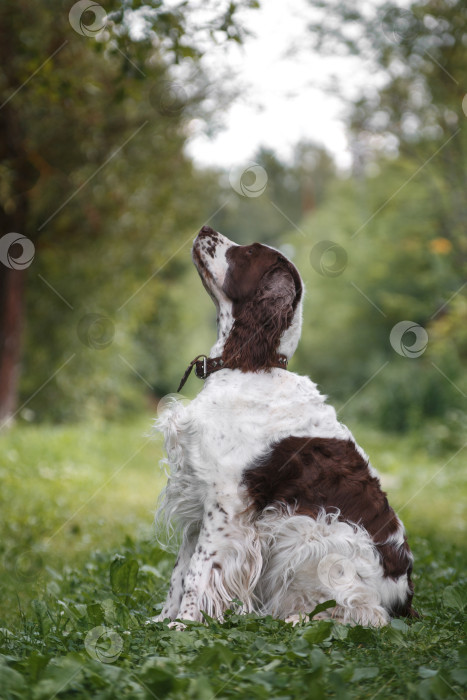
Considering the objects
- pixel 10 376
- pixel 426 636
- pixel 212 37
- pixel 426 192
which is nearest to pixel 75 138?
pixel 10 376

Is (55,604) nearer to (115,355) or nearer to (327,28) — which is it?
(327,28)

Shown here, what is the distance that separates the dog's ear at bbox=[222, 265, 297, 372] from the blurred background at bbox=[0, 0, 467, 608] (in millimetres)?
2098

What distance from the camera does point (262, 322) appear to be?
12.0 ft

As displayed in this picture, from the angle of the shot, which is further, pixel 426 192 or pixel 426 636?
pixel 426 192

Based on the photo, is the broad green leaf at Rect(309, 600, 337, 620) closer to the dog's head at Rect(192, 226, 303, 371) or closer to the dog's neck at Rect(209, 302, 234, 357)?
the dog's head at Rect(192, 226, 303, 371)

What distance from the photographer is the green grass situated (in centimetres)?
230

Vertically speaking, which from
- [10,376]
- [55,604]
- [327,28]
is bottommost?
[10,376]

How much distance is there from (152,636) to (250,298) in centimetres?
169

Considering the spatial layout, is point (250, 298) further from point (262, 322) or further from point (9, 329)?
point (9, 329)

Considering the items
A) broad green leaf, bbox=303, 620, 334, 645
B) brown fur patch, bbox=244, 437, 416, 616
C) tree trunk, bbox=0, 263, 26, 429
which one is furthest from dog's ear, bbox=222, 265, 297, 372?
tree trunk, bbox=0, 263, 26, 429

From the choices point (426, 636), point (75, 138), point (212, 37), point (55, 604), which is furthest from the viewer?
point (75, 138)

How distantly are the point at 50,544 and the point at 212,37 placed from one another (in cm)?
417

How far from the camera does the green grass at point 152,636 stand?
2305mm

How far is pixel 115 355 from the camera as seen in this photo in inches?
661
